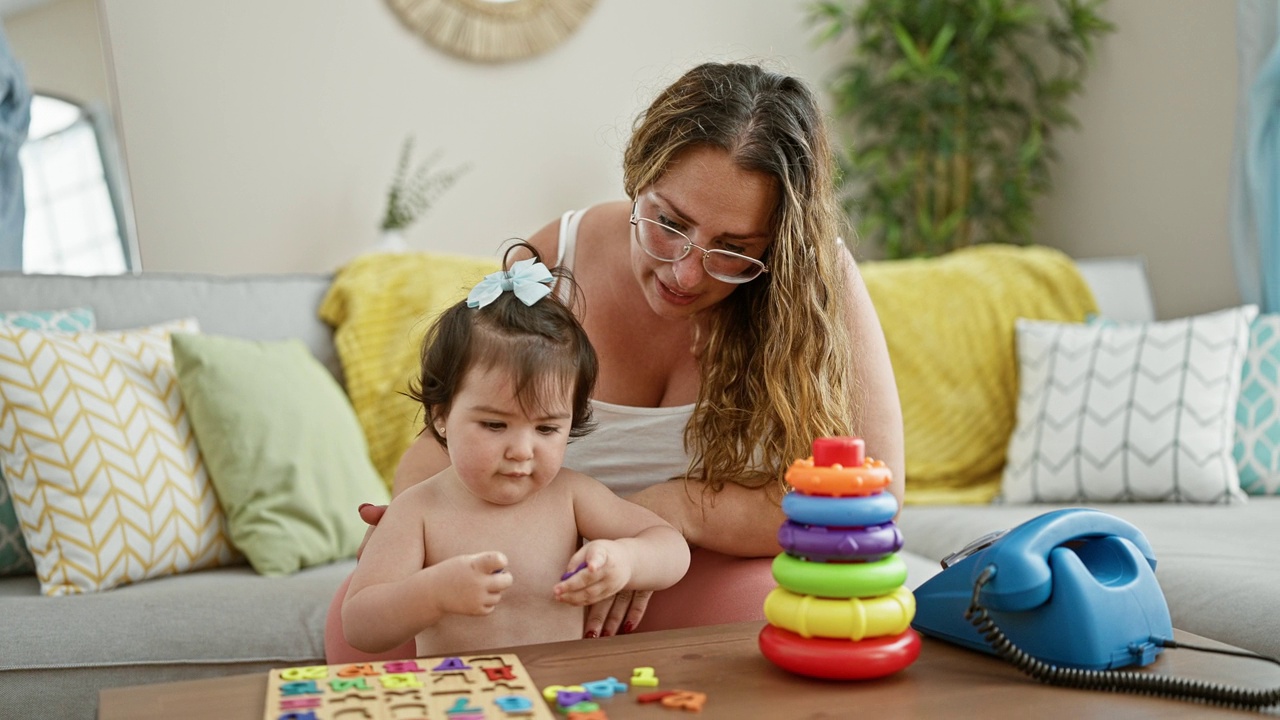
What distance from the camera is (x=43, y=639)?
160 centimetres

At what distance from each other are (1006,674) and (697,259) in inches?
22.3

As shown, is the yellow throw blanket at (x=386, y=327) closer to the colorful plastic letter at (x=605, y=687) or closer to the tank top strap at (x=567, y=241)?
the tank top strap at (x=567, y=241)

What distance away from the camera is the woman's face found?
1.28 meters

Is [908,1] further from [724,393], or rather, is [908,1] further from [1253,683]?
[1253,683]

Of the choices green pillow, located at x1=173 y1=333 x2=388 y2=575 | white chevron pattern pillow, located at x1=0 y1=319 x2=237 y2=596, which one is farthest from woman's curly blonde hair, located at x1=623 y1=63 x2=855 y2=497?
white chevron pattern pillow, located at x1=0 y1=319 x2=237 y2=596

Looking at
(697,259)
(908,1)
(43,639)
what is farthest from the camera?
(908,1)

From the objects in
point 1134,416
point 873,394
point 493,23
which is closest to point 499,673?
point 873,394

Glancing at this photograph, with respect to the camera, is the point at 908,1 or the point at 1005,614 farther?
the point at 908,1

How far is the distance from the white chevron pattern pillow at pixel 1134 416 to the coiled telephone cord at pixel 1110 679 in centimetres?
143

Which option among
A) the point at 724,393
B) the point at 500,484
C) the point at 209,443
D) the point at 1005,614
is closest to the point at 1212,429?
the point at 724,393

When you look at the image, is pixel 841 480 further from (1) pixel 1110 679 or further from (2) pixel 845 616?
(1) pixel 1110 679

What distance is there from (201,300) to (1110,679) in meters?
1.91

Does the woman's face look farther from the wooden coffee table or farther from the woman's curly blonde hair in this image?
the wooden coffee table

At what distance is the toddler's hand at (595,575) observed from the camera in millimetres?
1061
